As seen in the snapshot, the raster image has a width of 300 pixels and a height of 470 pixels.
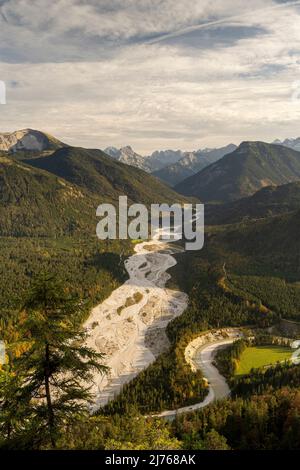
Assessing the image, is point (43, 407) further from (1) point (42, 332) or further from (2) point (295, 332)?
(2) point (295, 332)

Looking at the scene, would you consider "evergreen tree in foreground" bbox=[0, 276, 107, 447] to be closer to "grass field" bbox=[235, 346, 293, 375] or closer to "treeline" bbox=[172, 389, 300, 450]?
"treeline" bbox=[172, 389, 300, 450]

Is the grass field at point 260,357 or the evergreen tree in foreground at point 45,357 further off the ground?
the evergreen tree in foreground at point 45,357

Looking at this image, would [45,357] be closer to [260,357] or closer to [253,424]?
[253,424]

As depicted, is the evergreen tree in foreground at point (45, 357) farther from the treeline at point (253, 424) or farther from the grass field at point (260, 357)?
the grass field at point (260, 357)

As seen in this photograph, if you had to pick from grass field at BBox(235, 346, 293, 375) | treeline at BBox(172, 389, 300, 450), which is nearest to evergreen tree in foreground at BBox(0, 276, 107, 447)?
treeline at BBox(172, 389, 300, 450)

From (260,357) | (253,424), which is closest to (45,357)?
(253,424)

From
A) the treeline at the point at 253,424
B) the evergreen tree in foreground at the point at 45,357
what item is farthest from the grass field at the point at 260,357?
the evergreen tree in foreground at the point at 45,357
